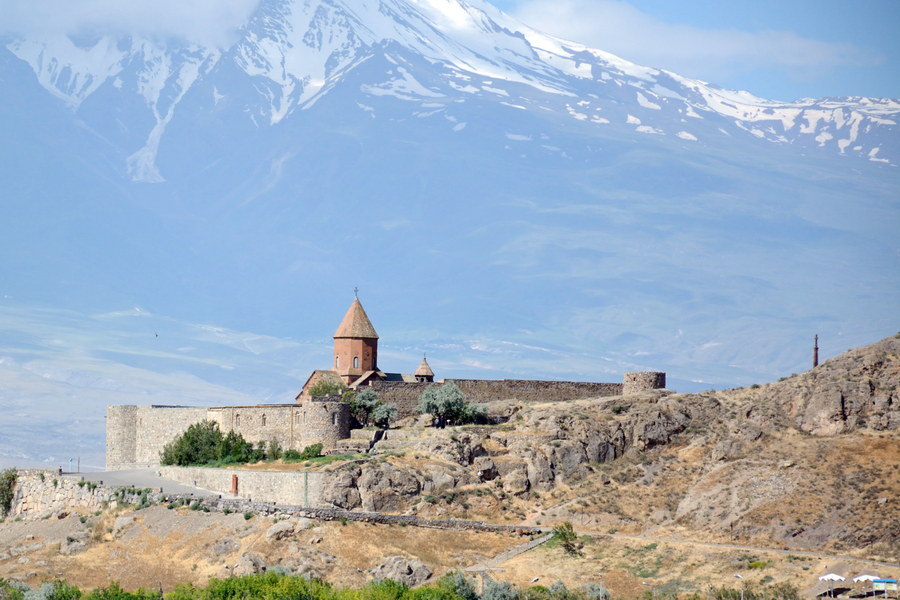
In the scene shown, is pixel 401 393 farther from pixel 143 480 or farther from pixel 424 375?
pixel 143 480

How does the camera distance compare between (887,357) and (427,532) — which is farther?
(887,357)

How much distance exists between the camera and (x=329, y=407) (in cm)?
7869

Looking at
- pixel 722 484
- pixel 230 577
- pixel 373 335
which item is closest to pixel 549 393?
pixel 373 335

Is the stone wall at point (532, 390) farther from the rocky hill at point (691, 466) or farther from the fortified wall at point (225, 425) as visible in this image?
the fortified wall at point (225, 425)

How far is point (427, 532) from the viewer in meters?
67.0

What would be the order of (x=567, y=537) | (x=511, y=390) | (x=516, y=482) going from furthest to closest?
(x=511, y=390)
(x=516, y=482)
(x=567, y=537)

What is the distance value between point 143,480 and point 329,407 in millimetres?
10756

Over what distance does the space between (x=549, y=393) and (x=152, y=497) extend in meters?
25.3

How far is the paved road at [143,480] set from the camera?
75.3m

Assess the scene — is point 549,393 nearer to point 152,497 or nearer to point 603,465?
point 603,465

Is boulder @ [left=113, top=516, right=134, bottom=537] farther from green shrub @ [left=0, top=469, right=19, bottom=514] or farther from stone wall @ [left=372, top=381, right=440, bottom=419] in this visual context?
stone wall @ [left=372, top=381, right=440, bottom=419]

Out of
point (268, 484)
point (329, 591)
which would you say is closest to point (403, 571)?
point (329, 591)

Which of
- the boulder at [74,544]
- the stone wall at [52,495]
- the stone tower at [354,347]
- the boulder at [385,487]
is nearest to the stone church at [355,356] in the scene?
the stone tower at [354,347]

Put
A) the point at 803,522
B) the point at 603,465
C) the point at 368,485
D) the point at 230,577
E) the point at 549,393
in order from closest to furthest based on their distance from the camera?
1. the point at 230,577
2. the point at 803,522
3. the point at 368,485
4. the point at 603,465
5. the point at 549,393
